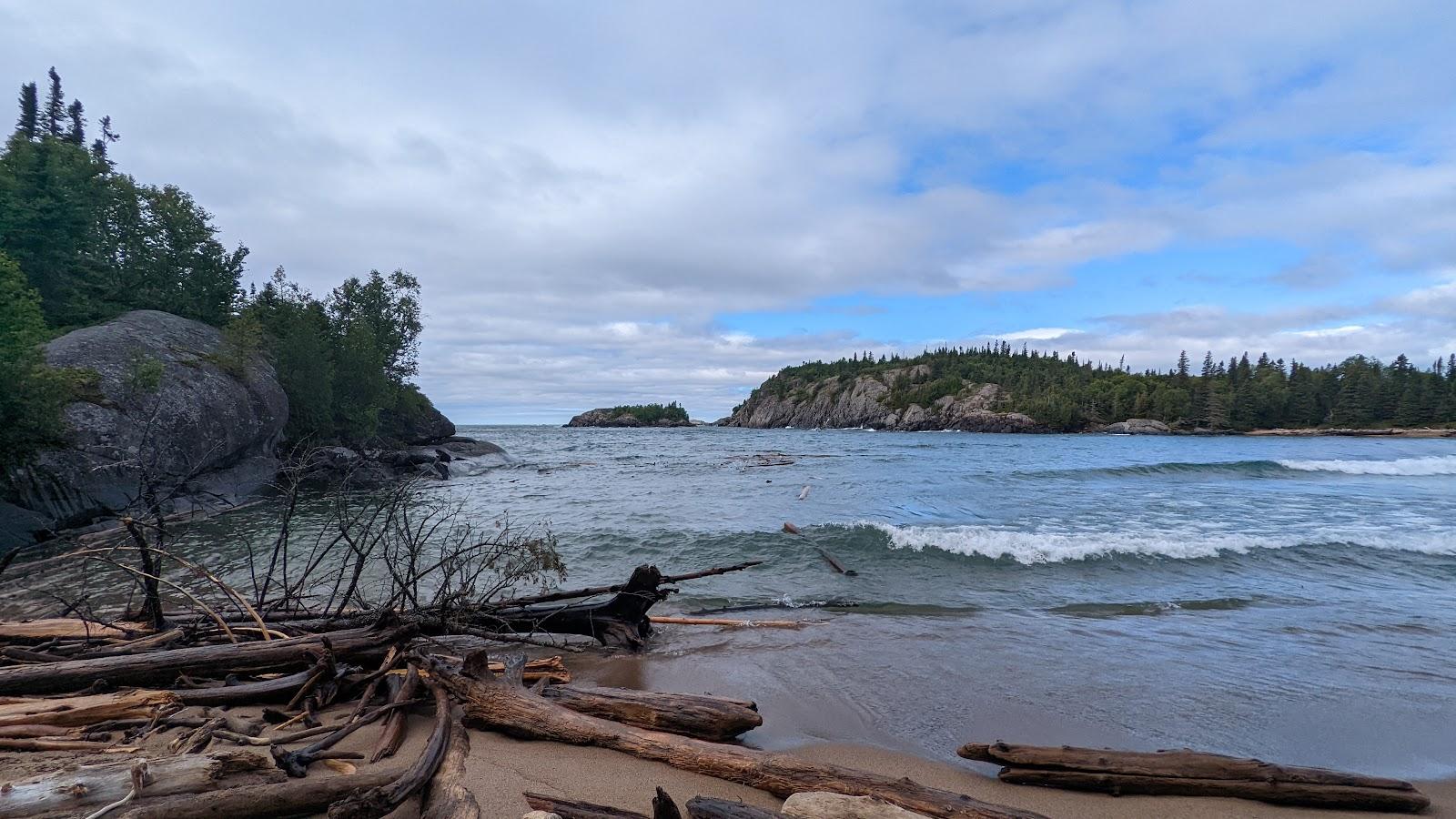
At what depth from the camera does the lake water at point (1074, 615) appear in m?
5.64

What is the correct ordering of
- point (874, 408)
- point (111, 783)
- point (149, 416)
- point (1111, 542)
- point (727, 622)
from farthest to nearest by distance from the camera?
point (874, 408) < point (1111, 542) < point (149, 416) < point (727, 622) < point (111, 783)

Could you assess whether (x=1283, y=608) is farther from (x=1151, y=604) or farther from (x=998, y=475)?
(x=998, y=475)

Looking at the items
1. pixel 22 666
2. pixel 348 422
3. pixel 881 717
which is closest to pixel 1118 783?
pixel 881 717

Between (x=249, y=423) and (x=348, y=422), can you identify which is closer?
(x=249, y=423)

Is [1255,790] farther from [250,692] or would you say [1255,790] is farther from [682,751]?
[250,692]

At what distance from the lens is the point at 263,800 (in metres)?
3.35

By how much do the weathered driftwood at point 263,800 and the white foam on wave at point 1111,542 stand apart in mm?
11905

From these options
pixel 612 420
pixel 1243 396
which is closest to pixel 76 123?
pixel 612 420

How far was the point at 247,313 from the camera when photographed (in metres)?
30.8

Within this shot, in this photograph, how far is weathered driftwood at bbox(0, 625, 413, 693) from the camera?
4785 millimetres

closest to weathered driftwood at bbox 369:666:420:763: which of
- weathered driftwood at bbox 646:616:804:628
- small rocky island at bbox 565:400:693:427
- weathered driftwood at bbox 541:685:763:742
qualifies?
weathered driftwood at bbox 541:685:763:742

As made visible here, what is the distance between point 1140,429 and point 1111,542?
105865mm

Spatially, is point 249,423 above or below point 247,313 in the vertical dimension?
below

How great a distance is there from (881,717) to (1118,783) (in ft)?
6.65
